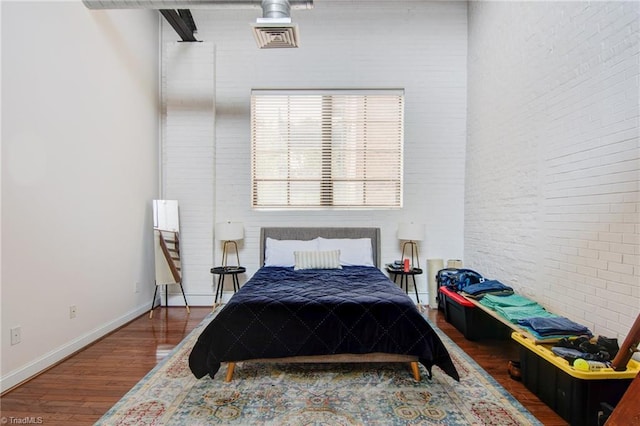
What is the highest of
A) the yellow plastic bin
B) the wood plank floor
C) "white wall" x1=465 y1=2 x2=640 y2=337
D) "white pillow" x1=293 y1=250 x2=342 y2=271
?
"white wall" x1=465 y1=2 x2=640 y2=337

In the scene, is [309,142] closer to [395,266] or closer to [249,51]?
[249,51]

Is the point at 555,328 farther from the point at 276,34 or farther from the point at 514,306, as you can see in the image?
the point at 276,34

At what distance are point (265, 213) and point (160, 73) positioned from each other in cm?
231

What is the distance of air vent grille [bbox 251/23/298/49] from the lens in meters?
2.83

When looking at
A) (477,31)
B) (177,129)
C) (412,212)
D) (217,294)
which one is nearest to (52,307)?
(217,294)

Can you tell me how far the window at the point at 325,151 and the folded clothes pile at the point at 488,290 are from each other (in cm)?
162

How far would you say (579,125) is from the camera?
2545 mm

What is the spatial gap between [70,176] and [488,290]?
390 centimetres

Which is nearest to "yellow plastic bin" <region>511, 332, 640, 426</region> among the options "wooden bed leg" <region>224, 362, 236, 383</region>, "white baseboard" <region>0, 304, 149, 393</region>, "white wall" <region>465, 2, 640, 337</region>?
"white wall" <region>465, 2, 640, 337</region>

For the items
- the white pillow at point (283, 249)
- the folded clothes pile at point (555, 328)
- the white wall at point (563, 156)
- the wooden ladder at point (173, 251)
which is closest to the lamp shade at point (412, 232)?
the white wall at point (563, 156)

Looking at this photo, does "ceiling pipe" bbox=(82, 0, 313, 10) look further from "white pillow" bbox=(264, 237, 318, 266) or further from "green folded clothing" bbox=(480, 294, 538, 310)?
"green folded clothing" bbox=(480, 294, 538, 310)

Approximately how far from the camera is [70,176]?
9.68ft

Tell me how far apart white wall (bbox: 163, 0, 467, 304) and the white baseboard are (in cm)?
112

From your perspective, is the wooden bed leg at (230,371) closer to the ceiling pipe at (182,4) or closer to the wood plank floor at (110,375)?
the wood plank floor at (110,375)
